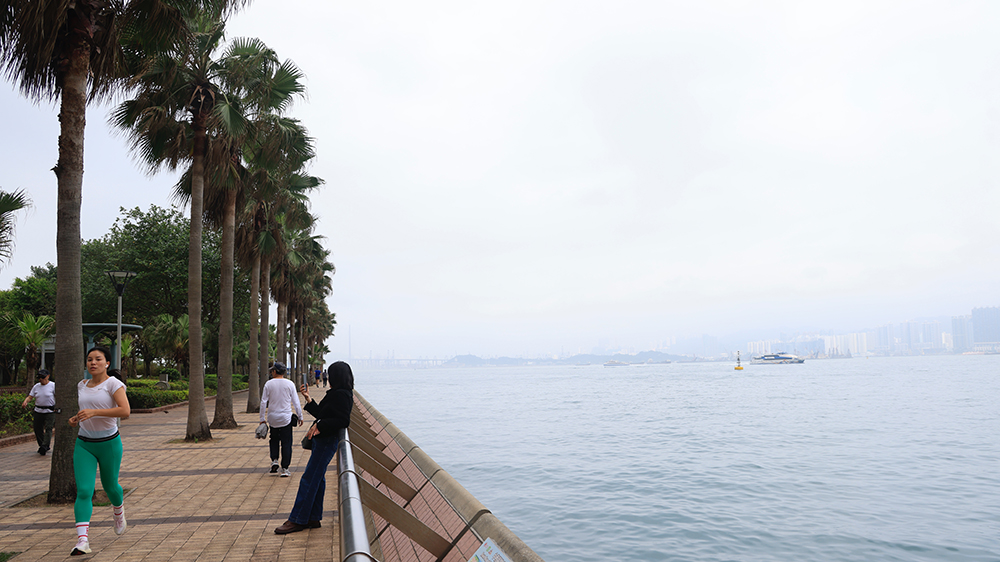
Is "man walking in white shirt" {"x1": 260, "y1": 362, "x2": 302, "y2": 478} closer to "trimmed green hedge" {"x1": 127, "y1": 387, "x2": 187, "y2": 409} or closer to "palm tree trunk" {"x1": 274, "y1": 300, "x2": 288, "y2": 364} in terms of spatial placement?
"trimmed green hedge" {"x1": 127, "y1": 387, "x2": 187, "y2": 409}

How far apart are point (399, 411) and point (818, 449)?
33.5 m

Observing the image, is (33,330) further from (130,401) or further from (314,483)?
(314,483)

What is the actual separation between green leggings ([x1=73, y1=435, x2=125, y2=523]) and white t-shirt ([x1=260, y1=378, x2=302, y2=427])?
3.49 metres

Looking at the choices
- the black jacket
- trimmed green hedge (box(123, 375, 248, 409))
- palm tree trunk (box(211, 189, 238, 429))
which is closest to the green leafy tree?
trimmed green hedge (box(123, 375, 248, 409))

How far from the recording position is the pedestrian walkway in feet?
19.2

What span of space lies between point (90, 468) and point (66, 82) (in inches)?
222

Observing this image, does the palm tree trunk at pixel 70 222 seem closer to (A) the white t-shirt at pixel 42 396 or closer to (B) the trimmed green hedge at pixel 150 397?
(A) the white t-shirt at pixel 42 396

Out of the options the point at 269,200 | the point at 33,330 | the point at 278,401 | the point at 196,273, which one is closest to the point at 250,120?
the point at 196,273

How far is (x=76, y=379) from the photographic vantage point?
8320 mm

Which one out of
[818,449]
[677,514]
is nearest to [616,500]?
[677,514]

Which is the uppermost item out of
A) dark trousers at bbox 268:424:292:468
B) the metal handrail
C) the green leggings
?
the metal handrail

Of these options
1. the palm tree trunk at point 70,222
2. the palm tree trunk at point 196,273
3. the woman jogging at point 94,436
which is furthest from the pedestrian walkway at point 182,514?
the palm tree trunk at point 196,273

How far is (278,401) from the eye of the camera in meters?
9.53

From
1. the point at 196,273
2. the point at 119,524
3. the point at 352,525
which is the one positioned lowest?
the point at 119,524
